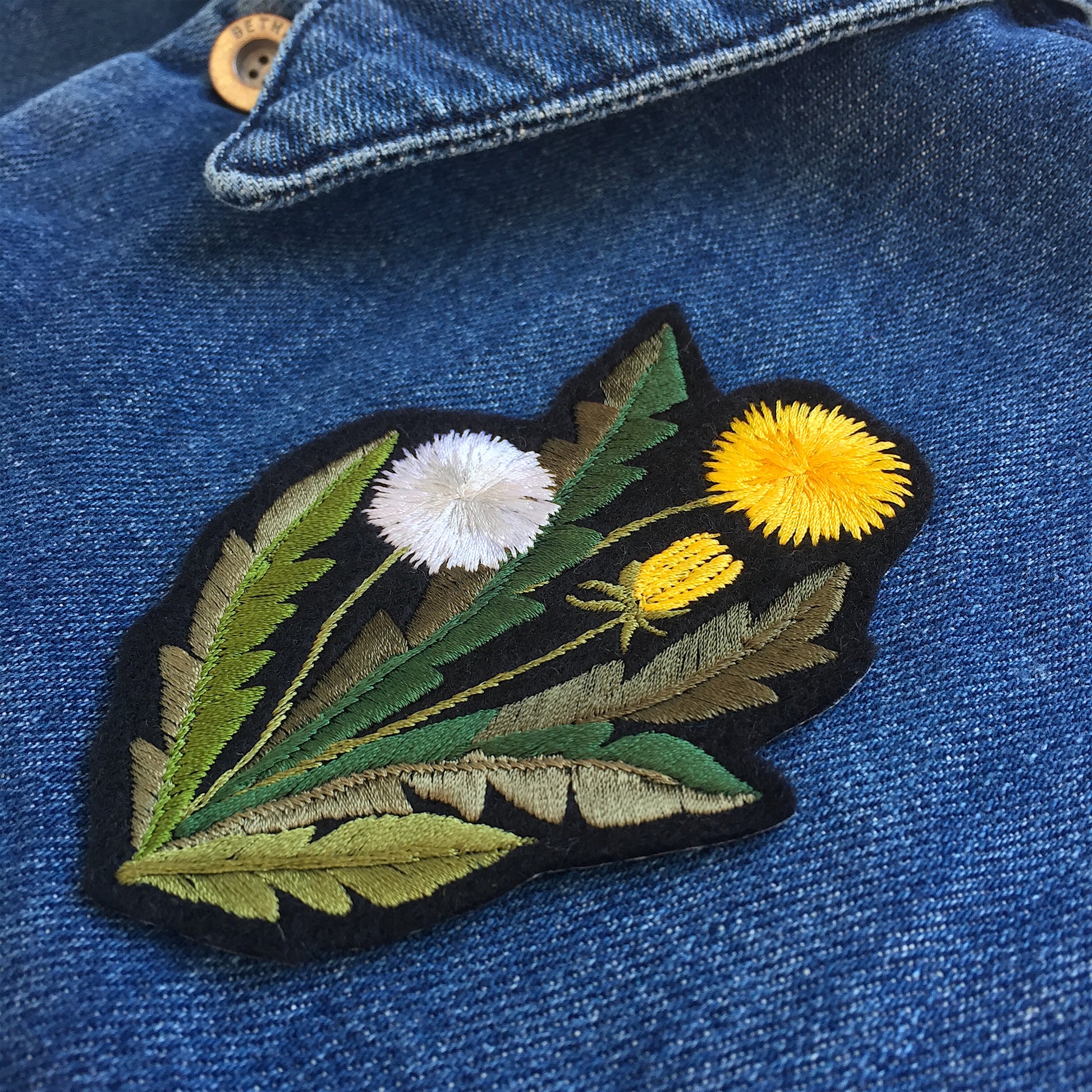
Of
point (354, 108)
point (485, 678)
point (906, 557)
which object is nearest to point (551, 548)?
point (485, 678)

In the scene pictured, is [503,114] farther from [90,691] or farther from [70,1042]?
[70,1042]

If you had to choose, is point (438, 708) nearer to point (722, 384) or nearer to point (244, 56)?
point (722, 384)

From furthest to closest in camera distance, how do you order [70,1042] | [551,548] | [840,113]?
[840,113] < [551,548] < [70,1042]

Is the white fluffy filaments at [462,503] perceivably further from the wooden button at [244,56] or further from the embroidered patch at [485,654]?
the wooden button at [244,56]

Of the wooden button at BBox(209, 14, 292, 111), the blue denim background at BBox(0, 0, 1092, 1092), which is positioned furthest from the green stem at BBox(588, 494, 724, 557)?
the wooden button at BBox(209, 14, 292, 111)

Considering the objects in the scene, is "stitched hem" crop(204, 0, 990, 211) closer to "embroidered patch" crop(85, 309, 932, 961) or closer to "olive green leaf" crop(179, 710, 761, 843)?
"embroidered patch" crop(85, 309, 932, 961)

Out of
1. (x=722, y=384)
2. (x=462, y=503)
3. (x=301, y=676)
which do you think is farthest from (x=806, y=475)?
(x=301, y=676)
